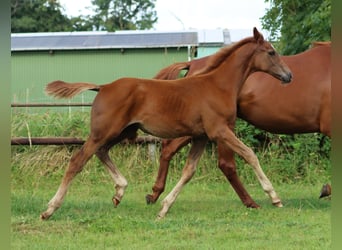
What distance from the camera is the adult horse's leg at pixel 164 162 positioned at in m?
7.20

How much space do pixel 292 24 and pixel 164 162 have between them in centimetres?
999

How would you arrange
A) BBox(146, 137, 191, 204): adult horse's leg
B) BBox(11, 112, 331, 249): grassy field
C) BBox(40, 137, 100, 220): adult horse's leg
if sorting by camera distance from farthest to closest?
BBox(146, 137, 191, 204): adult horse's leg, BBox(40, 137, 100, 220): adult horse's leg, BBox(11, 112, 331, 249): grassy field

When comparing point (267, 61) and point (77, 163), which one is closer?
point (77, 163)

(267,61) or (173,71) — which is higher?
(267,61)

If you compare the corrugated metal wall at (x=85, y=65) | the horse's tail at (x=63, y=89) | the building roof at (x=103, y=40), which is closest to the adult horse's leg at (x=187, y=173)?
the horse's tail at (x=63, y=89)

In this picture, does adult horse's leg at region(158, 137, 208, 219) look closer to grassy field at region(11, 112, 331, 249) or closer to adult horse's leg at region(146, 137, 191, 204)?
grassy field at region(11, 112, 331, 249)

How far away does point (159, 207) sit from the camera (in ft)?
22.3

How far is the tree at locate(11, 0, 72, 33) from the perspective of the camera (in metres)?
43.3

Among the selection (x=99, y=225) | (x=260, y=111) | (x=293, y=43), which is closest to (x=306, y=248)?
(x=99, y=225)

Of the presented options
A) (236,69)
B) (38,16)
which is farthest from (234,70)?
(38,16)

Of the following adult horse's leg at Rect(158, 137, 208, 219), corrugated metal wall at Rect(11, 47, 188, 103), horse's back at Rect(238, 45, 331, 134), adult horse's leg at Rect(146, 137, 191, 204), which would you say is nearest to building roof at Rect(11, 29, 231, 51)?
corrugated metal wall at Rect(11, 47, 188, 103)

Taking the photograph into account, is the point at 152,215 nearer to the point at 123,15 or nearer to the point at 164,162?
the point at 164,162

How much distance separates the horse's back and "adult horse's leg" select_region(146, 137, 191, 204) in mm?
983

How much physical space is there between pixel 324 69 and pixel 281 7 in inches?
398
